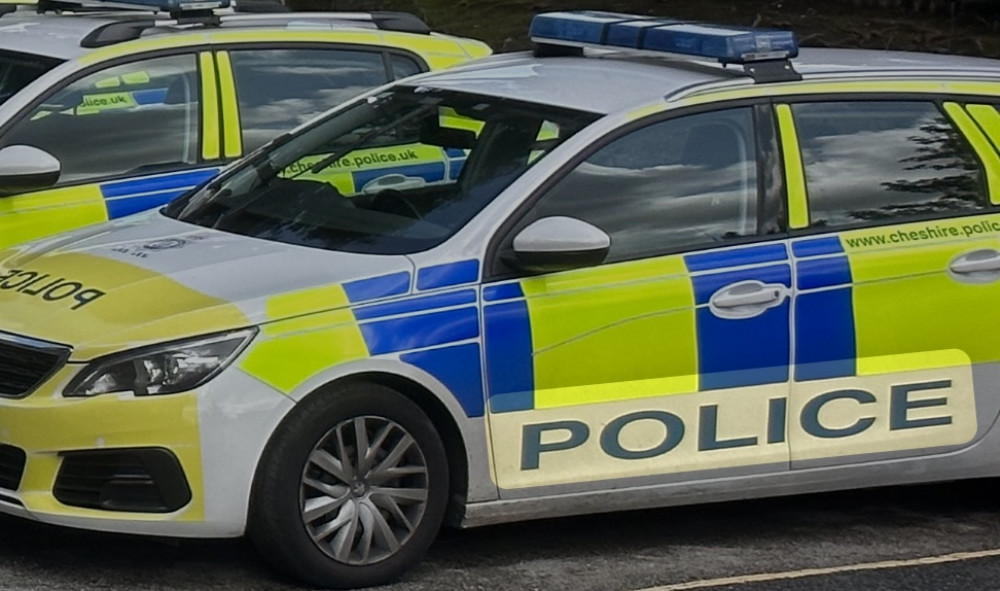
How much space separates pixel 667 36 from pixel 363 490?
1.96m

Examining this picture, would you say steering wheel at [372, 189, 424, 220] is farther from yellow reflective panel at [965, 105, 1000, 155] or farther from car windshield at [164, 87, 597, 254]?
yellow reflective panel at [965, 105, 1000, 155]

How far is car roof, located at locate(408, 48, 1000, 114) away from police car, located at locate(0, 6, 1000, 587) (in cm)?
2

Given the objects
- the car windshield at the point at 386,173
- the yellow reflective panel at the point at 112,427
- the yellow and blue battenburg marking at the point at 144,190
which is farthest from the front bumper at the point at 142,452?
the yellow and blue battenburg marking at the point at 144,190

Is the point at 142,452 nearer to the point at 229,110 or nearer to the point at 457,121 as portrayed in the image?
the point at 457,121

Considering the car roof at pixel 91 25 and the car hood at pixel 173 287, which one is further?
the car roof at pixel 91 25

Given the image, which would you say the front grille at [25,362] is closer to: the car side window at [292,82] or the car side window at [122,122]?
the car side window at [122,122]

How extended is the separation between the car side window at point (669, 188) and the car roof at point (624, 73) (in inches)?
5.4

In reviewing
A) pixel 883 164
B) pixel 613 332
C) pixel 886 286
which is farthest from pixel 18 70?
pixel 886 286

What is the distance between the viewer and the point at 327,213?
19.0ft

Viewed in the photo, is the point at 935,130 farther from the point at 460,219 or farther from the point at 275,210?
the point at 275,210

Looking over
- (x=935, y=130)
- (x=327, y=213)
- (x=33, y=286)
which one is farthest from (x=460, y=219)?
(x=935, y=130)

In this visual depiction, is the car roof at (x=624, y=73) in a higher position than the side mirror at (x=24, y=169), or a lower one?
A: higher

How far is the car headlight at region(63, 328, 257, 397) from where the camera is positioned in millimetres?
4965

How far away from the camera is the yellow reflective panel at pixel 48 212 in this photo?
22.4ft
